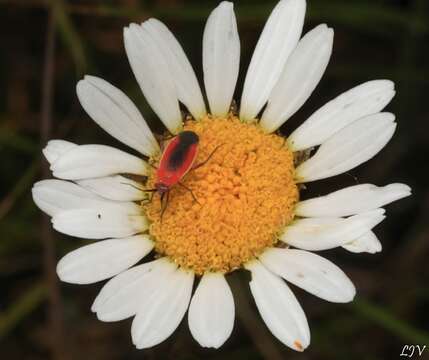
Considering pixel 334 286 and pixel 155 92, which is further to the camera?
pixel 155 92

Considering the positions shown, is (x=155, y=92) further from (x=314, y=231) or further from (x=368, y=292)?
(x=368, y=292)

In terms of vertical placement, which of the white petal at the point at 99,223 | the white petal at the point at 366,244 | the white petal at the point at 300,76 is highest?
the white petal at the point at 300,76

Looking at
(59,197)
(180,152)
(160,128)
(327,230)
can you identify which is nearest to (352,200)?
(327,230)

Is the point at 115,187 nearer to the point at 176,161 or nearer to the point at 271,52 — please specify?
the point at 176,161

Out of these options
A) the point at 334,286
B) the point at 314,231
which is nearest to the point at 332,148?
the point at 314,231

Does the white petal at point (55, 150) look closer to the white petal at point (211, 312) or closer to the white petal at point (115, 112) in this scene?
the white petal at point (115, 112)
